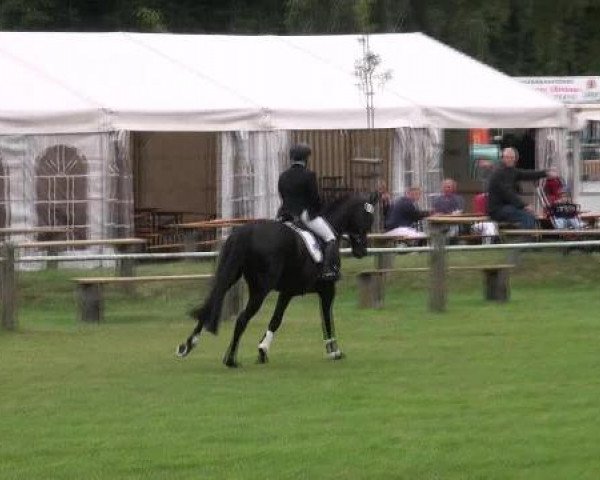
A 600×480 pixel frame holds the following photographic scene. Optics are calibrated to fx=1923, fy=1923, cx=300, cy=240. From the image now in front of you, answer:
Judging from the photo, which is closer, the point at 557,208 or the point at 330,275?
the point at 330,275

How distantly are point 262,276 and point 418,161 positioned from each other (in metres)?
14.7

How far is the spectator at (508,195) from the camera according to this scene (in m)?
27.2

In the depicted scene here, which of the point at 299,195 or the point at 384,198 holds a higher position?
the point at 299,195

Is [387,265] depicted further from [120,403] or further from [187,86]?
[120,403]

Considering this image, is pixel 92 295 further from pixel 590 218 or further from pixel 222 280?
pixel 590 218

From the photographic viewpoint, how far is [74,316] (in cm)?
2309

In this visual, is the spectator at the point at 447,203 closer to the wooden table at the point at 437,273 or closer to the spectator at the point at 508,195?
the spectator at the point at 508,195

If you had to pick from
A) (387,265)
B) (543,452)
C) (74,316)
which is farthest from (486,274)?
(543,452)

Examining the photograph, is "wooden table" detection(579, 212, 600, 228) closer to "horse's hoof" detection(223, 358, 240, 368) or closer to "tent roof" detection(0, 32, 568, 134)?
"tent roof" detection(0, 32, 568, 134)

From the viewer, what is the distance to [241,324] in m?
16.6

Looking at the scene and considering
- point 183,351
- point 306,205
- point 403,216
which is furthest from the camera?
point 403,216

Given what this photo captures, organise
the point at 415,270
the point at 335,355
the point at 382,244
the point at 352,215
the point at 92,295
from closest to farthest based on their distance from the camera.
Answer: the point at 335,355 → the point at 352,215 → the point at 92,295 → the point at 415,270 → the point at 382,244

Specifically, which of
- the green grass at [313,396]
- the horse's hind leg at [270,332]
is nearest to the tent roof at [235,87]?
the green grass at [313,396]

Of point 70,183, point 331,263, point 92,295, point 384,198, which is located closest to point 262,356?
point 331,263
